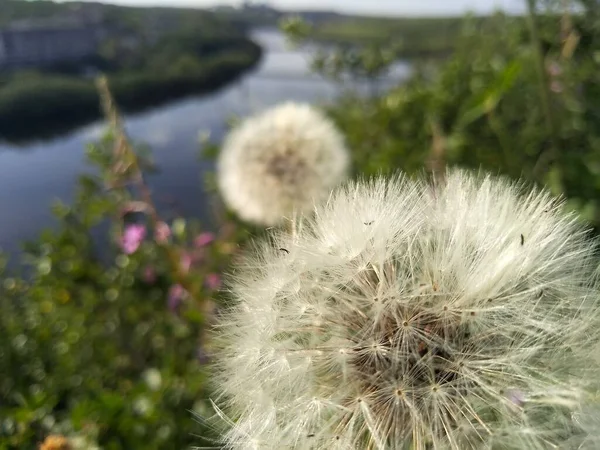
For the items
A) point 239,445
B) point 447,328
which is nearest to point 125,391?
point 239,445

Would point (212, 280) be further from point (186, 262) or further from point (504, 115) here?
point (504, 115)

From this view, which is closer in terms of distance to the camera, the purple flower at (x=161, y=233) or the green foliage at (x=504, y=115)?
the green foliage at (x=504, y=115)

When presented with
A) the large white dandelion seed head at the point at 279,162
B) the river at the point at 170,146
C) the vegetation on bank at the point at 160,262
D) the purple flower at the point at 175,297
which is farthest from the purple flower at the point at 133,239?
the river at the point at 170,146

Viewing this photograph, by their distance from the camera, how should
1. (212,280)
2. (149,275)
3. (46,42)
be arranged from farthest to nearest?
1. (46,42)
2. (149,275)
3. (212,280)

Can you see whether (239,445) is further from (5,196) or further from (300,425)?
(5,196)

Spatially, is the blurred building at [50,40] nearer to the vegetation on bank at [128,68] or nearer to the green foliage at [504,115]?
the vegetation on bank at [128,68]

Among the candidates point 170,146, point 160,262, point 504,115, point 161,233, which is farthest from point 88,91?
point 504,115

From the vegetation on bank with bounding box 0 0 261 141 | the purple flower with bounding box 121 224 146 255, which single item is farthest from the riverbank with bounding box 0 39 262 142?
the purple flower with bounding box 121 224 146 255
